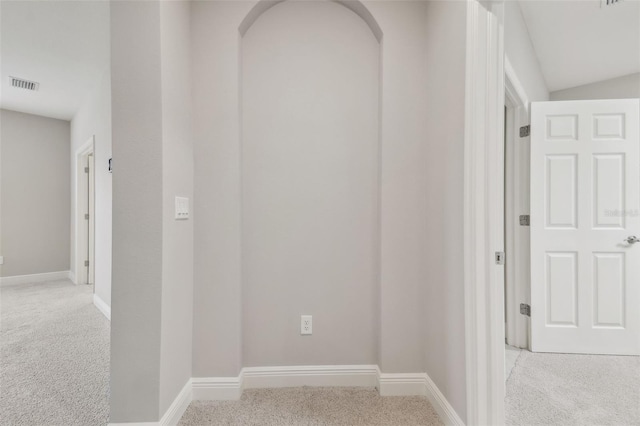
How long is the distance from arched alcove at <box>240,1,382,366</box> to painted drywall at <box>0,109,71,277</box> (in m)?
4.60

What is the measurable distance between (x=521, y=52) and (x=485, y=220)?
5.90 ft

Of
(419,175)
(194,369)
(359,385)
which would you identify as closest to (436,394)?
(359,385)

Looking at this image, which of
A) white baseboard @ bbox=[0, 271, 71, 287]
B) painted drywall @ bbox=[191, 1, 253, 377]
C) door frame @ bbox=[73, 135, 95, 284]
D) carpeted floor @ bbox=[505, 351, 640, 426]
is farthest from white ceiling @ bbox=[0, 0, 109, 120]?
carpeted floor @ bbox=[505, 351, 640, 426]

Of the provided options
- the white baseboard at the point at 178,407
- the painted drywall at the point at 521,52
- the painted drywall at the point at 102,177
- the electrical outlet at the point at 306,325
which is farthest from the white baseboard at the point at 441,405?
the painted drywall at the point at 102,177

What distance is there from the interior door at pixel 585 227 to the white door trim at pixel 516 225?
6cm

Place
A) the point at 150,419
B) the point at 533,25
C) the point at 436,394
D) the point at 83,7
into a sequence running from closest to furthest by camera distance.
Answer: the point at 150,419
the point at 436,394
the point at 83,7
the point at 533,25

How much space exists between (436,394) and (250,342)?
1112 millimetres

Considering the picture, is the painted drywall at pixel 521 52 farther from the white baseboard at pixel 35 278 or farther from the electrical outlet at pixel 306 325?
the white baseboard at pixel 35 278

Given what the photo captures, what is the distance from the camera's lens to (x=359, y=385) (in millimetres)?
1817

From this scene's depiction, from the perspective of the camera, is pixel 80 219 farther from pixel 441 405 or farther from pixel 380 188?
pixel 441 405

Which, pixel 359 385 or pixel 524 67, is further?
pixel 524 67

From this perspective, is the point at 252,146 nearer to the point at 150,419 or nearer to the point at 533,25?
the point at 150,419

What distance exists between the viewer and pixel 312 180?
185 cm

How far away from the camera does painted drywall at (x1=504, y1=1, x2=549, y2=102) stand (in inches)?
79.4
